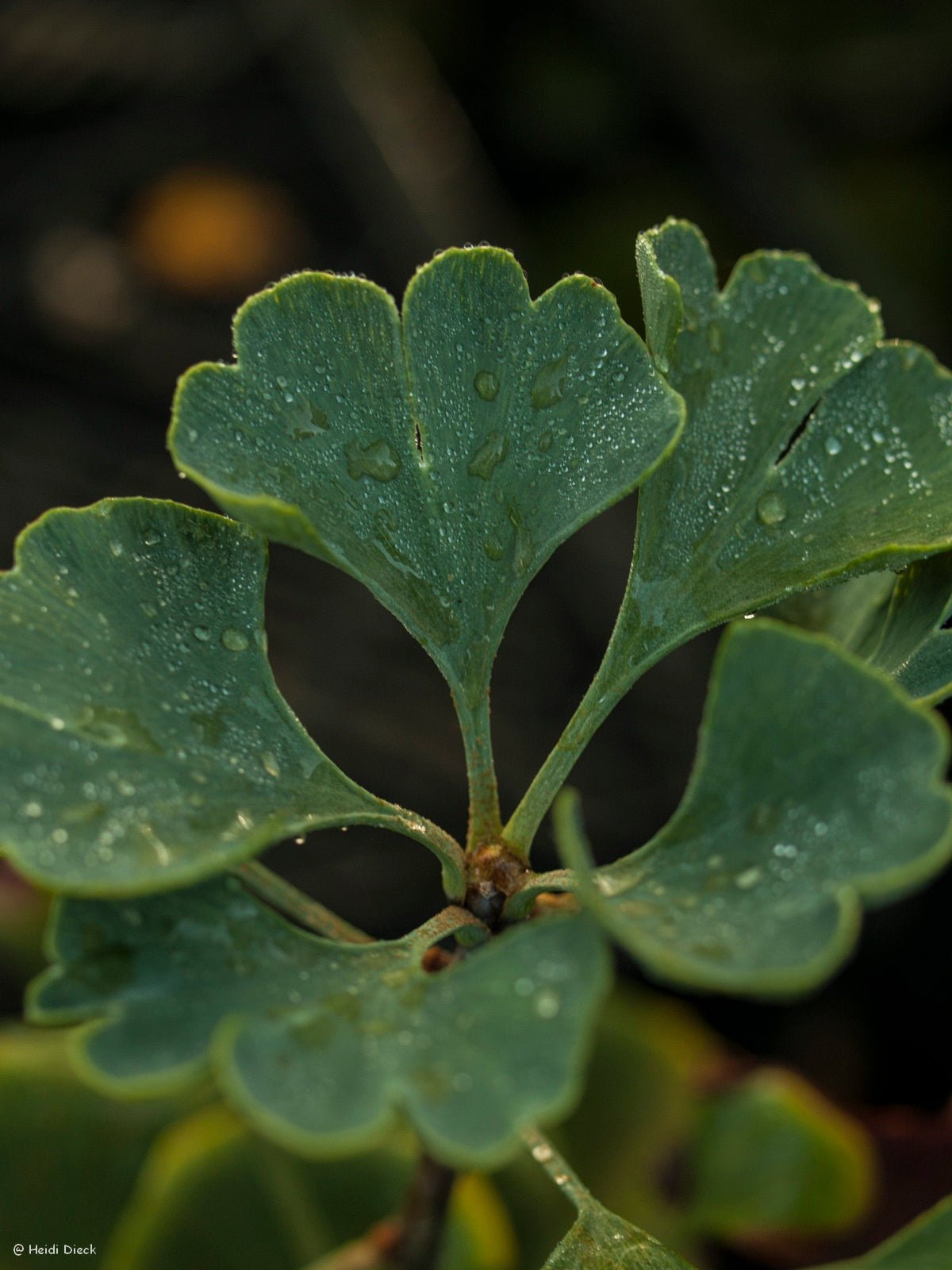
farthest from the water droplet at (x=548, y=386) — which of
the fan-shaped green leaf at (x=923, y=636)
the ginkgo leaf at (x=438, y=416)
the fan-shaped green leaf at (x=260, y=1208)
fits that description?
Answer: the fan-shaped green leaf at (x=260, y=1208)

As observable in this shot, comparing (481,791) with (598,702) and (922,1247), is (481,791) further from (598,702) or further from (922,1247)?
(922,1247)

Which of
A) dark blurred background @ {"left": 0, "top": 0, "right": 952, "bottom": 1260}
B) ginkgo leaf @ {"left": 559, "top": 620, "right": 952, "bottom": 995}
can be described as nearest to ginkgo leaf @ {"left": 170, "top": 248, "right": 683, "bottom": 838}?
ginkgo leaf @ {"left": 559, "top": 620, "right": 952, "bottom": 995}

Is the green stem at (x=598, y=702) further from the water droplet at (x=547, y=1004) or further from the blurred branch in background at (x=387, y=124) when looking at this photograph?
the blurred branch in background at (x=387, y=124)

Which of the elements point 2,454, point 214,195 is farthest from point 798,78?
point 2,454

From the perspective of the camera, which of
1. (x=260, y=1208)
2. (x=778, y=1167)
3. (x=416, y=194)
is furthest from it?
(x=416, y=194)

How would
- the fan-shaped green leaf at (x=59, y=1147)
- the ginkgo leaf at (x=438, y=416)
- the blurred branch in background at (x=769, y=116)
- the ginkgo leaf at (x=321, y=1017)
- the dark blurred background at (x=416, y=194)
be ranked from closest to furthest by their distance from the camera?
the ginkgo leaf at (x=321, y=1017) < the ginkgo leaf at (x=438, y=416) < the fan-shaped green leaf at (x=59, y=1147) < the dark blurred background at (x=416, y=194) < the blurred branch in background at (x=769, y=116)

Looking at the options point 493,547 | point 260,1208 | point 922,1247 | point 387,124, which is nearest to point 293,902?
point 493,547

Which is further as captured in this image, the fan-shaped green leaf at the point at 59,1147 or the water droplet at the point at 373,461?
the fan-shaped green leaf at the point at 59,1147
